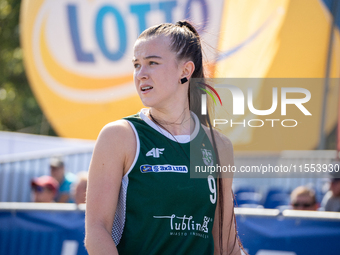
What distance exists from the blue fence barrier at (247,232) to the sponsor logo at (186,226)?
78.7 inches

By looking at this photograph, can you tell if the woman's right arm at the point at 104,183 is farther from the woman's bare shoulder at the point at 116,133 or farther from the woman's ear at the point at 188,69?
the woman's ear at the point at 188,69

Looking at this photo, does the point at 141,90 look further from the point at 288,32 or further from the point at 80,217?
the point at 288,32

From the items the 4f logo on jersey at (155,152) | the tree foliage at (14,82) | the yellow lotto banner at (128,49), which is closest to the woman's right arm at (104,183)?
the 4f logo on jersey at (155,152)

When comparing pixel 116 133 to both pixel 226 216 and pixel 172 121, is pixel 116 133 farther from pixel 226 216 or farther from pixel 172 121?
pixel 226 216

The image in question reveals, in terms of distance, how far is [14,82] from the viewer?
1950 centimetres

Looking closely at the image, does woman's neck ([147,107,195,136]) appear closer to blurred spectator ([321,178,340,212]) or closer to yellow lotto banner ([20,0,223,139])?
blurred spectator ([321,178,340,212])

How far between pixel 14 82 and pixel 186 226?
19574 millimetres

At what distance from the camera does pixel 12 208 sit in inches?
179

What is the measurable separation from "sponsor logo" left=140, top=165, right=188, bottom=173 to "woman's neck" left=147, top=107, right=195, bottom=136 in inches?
8.7

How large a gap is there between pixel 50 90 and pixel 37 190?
2729 mm

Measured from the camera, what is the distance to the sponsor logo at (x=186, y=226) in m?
1.74

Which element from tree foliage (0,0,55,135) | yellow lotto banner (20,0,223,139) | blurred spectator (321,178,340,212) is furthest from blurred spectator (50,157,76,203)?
tree foliage (0,0,55,135)

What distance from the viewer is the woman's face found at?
1.83 m

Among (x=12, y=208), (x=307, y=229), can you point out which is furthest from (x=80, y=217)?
(x=307, y=229)
